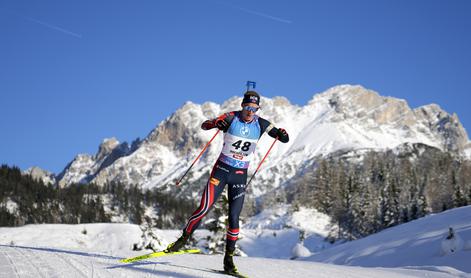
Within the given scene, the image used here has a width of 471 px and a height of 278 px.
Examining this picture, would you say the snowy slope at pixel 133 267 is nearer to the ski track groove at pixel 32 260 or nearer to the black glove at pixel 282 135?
A: the ski track groove at pixel 32 260

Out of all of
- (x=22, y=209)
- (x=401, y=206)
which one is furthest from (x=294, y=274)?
(x=22, y=209)

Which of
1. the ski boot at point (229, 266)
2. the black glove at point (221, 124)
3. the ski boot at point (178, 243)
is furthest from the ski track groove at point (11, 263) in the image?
the black glove at point (221, 124)

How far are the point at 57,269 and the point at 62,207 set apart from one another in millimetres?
136884

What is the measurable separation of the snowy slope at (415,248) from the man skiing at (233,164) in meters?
9.56

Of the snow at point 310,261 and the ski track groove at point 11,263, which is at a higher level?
the snow at point 310,261

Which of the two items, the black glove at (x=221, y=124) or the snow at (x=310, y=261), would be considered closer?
the snow at (x=310, y=261)

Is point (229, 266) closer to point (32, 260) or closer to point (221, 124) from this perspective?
point (221, 124)

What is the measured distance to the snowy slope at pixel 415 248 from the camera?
55.6ft

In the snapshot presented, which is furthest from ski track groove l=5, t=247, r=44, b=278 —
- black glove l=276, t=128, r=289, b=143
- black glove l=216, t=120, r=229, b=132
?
black glove l=276, t=128, r=289, b=143

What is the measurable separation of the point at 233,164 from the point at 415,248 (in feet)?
44.6

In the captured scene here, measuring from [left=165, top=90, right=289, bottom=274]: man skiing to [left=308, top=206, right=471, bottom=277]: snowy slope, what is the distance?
956 centimetres

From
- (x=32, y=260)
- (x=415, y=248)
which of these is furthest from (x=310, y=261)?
(x=32, y=260)

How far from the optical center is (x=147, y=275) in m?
7.16

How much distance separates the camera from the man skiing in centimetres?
907
